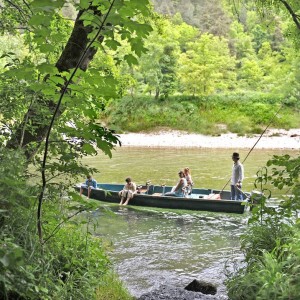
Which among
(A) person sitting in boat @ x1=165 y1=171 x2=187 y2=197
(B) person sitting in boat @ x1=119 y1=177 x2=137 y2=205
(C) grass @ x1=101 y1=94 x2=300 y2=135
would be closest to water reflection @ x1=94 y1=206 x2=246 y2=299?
(B) person sitting in boat @ x1=119 y1=177 x2=137 y2=205

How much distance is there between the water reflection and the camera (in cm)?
785

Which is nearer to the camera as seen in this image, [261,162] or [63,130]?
[63,130]

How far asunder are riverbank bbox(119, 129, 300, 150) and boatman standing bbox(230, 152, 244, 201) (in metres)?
18.6

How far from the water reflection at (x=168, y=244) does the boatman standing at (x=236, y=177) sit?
0.73m

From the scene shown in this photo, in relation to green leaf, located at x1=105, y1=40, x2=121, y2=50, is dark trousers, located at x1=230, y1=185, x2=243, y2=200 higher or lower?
lower

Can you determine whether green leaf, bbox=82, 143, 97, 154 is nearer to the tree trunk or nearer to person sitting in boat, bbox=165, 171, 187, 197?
the tree trunk

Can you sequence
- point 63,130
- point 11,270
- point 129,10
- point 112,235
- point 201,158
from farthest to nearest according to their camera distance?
point 201,158, point 112,235, point 63,130, point 11,270, point 129,10

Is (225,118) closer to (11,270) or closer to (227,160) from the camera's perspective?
(227,160)

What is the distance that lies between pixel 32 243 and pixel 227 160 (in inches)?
874

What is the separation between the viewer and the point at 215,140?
3328cm

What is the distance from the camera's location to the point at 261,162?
2391 cm

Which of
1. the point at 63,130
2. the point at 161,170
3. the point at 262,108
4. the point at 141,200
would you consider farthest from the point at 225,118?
the point at 63,130

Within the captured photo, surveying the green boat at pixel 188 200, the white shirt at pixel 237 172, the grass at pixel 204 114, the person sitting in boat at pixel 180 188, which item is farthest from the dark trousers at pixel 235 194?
the grass at pixel 204 114

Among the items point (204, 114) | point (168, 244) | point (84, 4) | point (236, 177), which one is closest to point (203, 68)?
point (204, 114)
